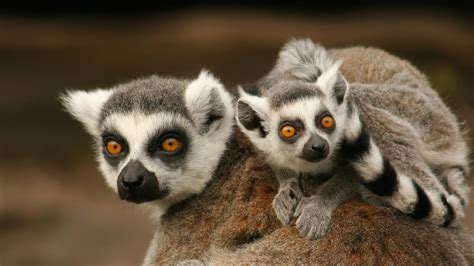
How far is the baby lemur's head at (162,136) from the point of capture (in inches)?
192

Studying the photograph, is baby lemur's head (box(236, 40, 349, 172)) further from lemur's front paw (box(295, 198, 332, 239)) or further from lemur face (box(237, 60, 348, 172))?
lemur's front paw (box(295, 198, 332, 239))

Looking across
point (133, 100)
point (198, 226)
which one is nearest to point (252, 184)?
point (198, 226)

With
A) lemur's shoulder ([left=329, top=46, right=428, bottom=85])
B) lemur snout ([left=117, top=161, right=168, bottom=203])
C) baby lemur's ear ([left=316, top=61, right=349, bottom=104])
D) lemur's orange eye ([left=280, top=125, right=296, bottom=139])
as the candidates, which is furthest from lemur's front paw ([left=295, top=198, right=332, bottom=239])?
lemur's shoulder ([left=329, top=46, right=428, bottom=85])

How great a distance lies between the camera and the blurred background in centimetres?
1190

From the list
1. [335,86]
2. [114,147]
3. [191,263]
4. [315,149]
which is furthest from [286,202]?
[114,147]

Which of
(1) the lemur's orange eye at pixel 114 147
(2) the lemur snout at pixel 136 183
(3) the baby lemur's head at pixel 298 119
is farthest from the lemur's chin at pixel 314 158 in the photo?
(1) the lemur's orange eye at pixel 114 147

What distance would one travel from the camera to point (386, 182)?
14.5 feet

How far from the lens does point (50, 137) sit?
1239cm

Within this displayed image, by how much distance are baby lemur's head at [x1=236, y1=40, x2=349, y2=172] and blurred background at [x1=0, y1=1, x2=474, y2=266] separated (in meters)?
7.04

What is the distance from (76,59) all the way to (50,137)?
4.70 feet

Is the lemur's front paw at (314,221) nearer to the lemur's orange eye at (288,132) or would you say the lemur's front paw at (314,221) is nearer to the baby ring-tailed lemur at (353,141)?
the baby ring-tailed lemur at (353,141)

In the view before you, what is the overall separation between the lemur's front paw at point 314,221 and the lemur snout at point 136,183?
104 cm

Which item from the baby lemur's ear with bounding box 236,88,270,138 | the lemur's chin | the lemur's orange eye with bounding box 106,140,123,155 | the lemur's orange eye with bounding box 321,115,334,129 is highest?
the lemur's orange eye with bounding box 106,140,123,155

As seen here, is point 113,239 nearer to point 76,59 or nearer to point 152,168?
point 76,59
